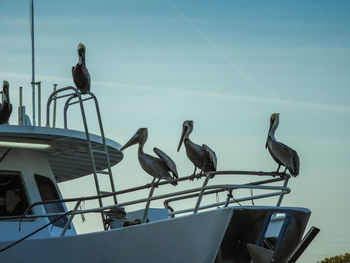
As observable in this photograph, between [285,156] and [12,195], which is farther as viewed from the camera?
[12,195]

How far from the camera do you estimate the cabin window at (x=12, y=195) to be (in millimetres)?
13156

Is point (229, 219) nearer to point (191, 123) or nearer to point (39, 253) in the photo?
point (191, 123)

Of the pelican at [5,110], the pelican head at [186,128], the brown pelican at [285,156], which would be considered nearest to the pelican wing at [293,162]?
the brown pelican at [285,156]

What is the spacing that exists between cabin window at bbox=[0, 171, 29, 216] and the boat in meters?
0.02

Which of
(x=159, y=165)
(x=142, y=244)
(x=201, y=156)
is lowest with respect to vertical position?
(x=142, y=244)

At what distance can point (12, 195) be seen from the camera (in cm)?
1332

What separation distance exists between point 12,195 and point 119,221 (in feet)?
6.70

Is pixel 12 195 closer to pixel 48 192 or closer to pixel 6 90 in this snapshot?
pixel 48 192

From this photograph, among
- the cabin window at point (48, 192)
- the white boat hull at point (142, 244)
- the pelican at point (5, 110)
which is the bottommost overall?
the white boat hull at point (142, 244)

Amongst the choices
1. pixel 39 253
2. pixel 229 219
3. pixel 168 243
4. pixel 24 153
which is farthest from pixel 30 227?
pixel 229 219

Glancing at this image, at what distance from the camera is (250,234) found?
36.4 ft

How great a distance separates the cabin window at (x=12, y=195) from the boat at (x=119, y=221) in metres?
0.02

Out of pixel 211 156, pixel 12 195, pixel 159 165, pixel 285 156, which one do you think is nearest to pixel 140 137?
pixel 159 165

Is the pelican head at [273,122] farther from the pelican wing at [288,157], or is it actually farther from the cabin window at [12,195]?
the cabin window at [12,195]
